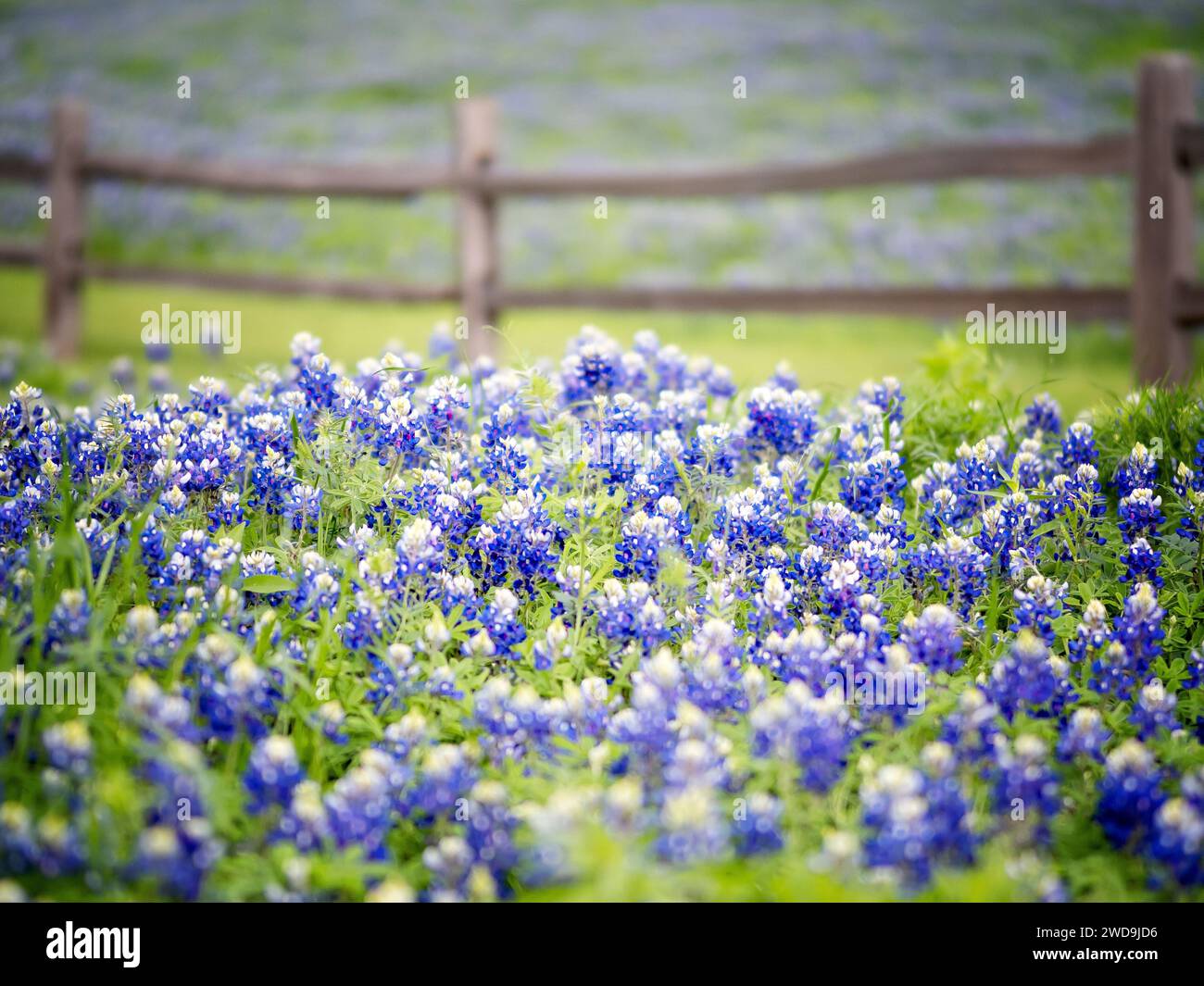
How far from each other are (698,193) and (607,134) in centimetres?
1197

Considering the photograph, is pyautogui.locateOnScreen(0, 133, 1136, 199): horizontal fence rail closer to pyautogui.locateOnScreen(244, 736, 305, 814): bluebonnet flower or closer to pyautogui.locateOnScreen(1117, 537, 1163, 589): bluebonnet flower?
pyautogui.locateOnScreen(1117, 537, 1163, 589): bluebonnet flower

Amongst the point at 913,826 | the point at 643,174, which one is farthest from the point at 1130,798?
the point at 643,174

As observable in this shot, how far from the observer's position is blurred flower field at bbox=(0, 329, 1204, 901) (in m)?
1.79

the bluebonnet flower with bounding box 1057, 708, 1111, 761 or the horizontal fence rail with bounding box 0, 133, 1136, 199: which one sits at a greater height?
the horizontal fence rail with bounding box 0, 133, 1136, 199

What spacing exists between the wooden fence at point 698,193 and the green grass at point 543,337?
0.70 metres

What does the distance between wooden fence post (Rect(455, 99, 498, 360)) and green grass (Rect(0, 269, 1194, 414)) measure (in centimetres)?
27

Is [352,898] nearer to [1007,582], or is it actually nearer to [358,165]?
[1007,582]

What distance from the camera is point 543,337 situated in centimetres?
1229

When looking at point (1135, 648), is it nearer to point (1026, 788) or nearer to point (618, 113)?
point (1026, 788)

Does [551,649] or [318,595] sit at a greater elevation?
[318,595]

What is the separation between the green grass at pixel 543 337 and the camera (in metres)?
9.16

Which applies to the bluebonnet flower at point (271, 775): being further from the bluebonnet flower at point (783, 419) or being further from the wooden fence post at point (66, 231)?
the wooden fence post at point (66, 231)

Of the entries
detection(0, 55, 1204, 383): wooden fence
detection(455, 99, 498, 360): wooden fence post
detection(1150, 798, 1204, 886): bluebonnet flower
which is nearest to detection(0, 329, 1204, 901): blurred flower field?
detection(1150, 798, 1204, 886): bluebonnet flower

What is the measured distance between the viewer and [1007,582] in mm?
2832
